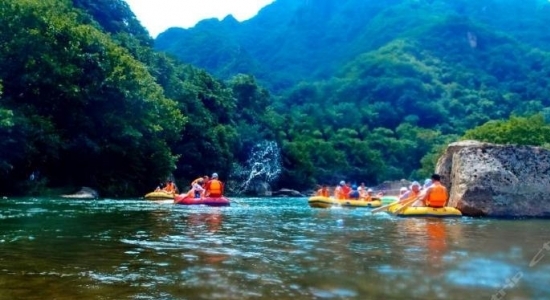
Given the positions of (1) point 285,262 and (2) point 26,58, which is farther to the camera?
Answer: (2) point 26,58

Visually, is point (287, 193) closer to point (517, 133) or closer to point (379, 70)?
point (517, 133)

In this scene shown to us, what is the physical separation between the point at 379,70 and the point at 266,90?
158 ft

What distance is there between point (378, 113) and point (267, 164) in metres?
41.8

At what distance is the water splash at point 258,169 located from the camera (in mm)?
51625

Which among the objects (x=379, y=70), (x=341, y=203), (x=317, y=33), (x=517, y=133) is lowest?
(x=341, y=203)

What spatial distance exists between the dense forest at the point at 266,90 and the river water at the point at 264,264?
19.1 m

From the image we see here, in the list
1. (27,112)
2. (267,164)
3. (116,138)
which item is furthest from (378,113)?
(27,112)

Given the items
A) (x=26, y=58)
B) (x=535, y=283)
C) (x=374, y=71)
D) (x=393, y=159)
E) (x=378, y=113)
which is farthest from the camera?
(x=374, y=71)

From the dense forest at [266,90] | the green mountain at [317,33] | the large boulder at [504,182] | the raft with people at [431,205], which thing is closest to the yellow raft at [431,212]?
the raft with people at [431,205]

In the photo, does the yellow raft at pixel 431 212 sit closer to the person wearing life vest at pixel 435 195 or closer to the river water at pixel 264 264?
the person wearing life vest at pixel 435 195

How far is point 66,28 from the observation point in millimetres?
29625

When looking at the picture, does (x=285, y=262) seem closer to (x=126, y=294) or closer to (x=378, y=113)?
(x=126, y=294)

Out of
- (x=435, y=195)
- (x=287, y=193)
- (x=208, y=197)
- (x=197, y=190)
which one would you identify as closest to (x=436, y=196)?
(x=435, y=195)

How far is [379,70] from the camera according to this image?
4284 inches
